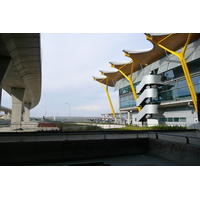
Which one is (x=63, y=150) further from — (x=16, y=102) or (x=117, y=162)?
(x=16, y=102)

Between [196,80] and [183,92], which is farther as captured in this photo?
[183,92]

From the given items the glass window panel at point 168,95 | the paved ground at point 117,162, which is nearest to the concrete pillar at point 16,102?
the paved ground at point 117,162

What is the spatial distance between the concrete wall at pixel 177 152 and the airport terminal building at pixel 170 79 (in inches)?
689

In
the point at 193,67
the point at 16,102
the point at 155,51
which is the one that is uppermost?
the point at 155,51

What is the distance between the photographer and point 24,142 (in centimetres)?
946

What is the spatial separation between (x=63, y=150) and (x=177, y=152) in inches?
277

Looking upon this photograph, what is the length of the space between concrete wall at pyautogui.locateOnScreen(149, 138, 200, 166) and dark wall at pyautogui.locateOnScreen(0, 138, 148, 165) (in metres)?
1.18

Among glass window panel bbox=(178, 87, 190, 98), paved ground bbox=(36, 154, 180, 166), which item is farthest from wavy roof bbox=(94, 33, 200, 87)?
paved ground bbox=(36, 154, 180, 166)

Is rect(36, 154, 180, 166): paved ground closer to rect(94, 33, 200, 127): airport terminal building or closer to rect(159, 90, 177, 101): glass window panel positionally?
rect(94, 33, 200, 127): airport terminal building

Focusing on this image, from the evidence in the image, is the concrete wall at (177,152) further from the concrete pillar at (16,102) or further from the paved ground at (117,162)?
the concrete pillar at (16,102)

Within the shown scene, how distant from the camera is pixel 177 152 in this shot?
9117mm

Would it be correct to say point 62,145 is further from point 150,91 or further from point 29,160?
point 150,91

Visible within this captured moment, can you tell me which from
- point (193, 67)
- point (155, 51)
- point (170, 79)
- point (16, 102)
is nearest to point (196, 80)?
point (193, 67)

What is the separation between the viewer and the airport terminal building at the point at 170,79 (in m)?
25.8
